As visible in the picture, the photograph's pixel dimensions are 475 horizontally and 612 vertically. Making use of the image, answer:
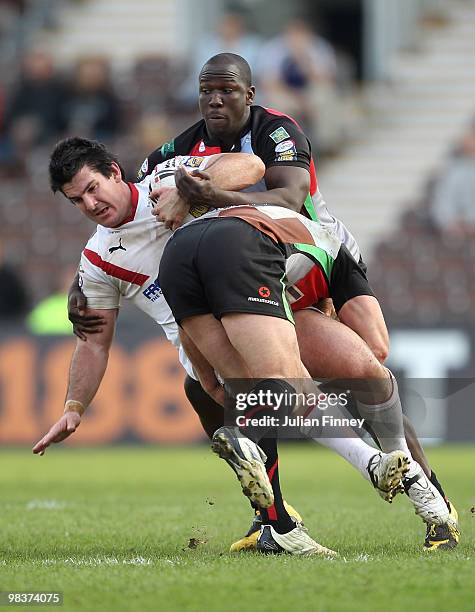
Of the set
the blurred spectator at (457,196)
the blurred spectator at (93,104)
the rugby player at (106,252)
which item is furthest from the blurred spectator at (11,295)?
the rugby player at (106,252)

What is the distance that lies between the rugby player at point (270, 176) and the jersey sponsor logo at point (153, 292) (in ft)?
0.91

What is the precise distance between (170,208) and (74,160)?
504 mm

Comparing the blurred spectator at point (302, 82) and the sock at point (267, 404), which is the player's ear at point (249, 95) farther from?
the blurred spectator at point (302, 82)

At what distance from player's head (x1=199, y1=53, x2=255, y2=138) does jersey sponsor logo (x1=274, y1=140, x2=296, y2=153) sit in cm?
28

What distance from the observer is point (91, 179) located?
19.5ft

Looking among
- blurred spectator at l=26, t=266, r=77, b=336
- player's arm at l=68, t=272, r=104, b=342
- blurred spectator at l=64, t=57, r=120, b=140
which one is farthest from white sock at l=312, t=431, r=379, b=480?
blurred spectator at l=64, t=57, r=120, b=140

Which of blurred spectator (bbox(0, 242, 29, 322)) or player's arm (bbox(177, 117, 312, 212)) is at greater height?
player's arm (bbox(177, 117, 312, 212))

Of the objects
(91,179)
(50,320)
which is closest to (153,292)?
(91,179)

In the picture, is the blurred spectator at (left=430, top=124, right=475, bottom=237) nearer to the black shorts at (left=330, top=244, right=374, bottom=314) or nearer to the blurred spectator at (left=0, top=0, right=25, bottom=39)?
the blurred spectator at (left=0, top=0, right=25, bottom=39)

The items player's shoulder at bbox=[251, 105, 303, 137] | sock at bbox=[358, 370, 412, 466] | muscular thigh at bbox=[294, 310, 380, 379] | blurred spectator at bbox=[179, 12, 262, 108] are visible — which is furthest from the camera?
blurred spectator at bbox=[179, 12, 262, 108]

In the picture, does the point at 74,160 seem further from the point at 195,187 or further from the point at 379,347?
the point at 379,347

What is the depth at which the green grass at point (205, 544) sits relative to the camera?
4457mm

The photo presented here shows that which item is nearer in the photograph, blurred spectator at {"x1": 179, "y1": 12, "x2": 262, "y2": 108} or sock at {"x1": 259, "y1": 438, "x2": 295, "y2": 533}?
sock at {"x1": 259, "y1": 438, "x2": 295, "y2": 533}

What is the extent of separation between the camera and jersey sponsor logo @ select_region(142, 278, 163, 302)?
249 inches
